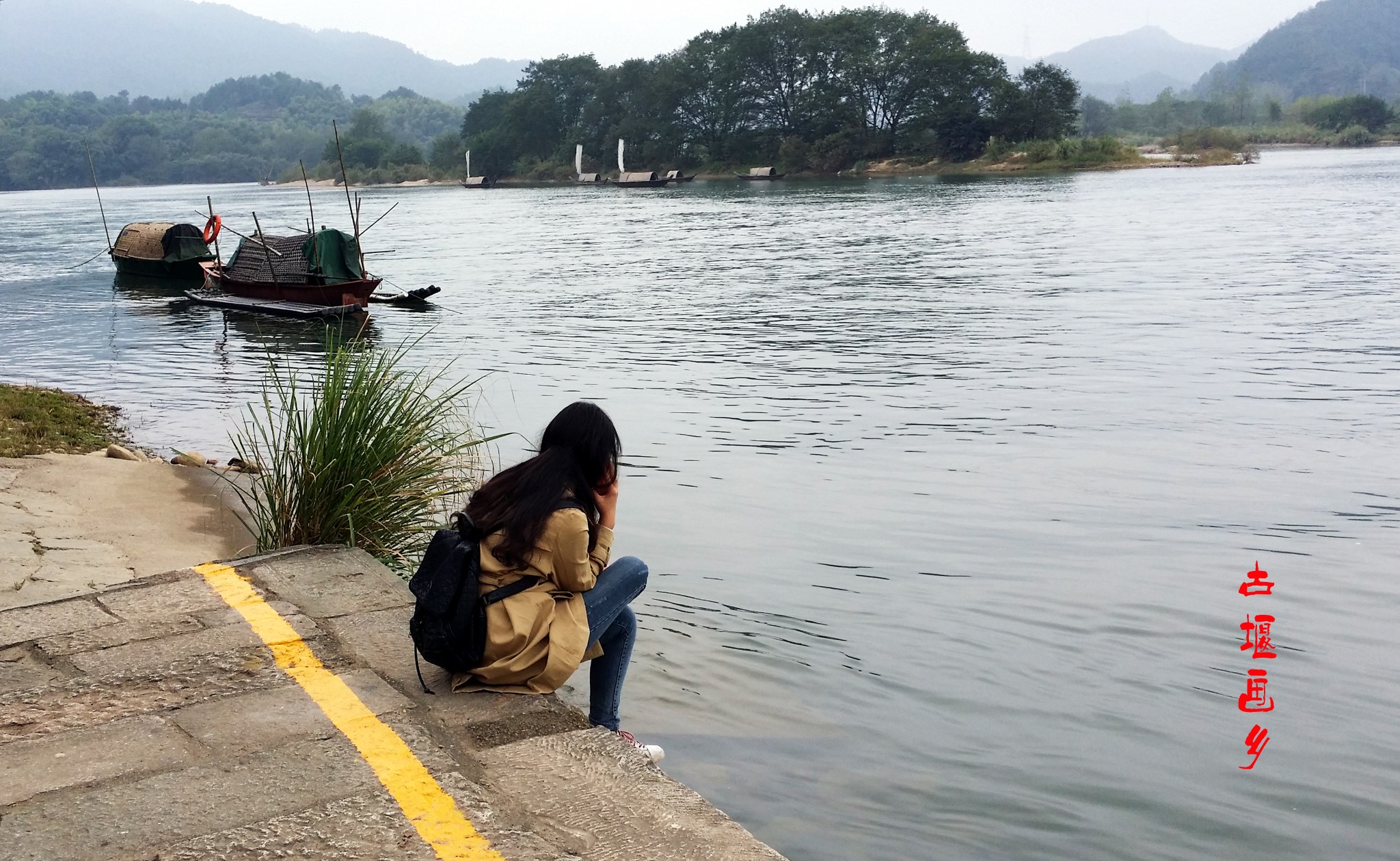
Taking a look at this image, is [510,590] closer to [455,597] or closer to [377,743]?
[455,597]

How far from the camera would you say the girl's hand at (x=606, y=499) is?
4.23 meters

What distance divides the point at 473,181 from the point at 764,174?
32.7 metres

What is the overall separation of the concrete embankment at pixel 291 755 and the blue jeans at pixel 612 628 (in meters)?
0.38

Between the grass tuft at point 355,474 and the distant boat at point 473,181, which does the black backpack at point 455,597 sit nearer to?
the grass tuft at point 355,474

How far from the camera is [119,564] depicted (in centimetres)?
693

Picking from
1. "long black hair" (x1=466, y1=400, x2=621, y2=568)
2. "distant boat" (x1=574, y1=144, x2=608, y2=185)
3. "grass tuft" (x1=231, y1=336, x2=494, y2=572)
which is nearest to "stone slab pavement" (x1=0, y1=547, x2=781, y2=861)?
"long black hair" (x1=466, y1=400, x2=621, y2=568)

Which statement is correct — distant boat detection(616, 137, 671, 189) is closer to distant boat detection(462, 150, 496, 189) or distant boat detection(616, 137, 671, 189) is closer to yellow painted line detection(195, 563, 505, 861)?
distant boat detection(462, 150, 496, 189)

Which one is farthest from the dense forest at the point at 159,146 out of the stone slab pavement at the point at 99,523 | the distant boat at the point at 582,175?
the stone slab pavement at the point at 99,523

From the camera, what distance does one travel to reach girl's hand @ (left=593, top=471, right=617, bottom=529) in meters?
4.23

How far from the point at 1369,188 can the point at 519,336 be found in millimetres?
38073

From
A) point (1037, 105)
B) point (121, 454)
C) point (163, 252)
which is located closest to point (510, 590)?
point (121, 454)

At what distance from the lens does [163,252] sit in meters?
33.5

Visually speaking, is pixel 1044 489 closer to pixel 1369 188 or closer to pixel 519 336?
pixel 519 336

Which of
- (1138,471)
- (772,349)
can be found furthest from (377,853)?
(772,349)
